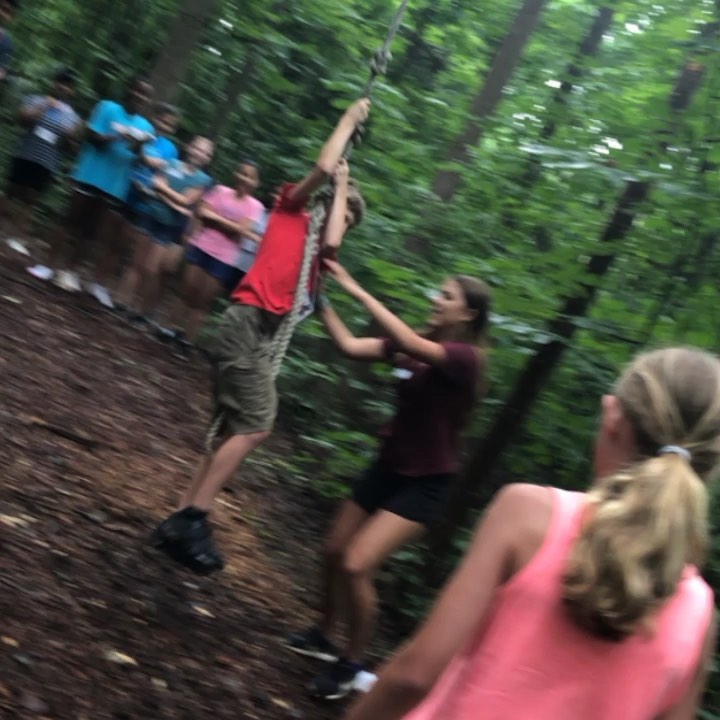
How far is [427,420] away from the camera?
4875 millimetres

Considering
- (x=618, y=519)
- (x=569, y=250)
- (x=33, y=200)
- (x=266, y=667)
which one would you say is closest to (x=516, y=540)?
(x=618, y=519)

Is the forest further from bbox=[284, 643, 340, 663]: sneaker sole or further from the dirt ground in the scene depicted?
bbox=[284, 643, 340, 663]: sneaker sole

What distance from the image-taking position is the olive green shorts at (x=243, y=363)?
17.2 feet

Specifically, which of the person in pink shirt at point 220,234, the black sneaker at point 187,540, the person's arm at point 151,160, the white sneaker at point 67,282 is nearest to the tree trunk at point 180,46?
the person's arm at point 151,160

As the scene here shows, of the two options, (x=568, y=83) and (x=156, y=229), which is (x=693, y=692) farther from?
(x=156, y=229)

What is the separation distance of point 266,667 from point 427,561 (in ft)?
6.52

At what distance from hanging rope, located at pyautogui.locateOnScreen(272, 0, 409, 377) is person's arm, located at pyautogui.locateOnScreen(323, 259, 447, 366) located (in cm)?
45

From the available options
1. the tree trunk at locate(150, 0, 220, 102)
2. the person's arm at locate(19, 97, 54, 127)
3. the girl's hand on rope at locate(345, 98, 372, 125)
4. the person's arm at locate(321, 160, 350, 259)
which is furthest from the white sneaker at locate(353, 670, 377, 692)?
the tree trunk at locate(150, 0, 220, 102)

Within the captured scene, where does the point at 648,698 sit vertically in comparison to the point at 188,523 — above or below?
above

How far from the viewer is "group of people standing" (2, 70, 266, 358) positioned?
9.57 meters

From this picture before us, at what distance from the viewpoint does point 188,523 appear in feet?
17.7

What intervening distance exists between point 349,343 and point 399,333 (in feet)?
1.72

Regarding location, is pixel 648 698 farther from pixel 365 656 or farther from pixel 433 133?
pixel 433 133

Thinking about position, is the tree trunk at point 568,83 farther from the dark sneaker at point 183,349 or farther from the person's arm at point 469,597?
the person's arm at point 469,597
